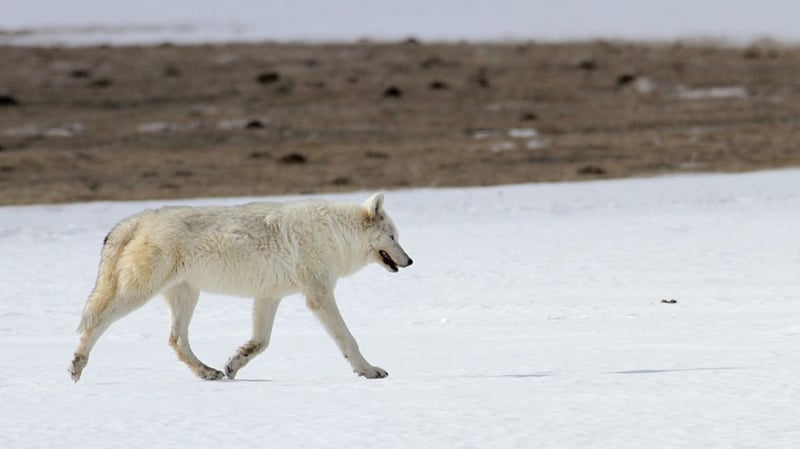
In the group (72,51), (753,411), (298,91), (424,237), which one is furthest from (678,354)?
(72,51)

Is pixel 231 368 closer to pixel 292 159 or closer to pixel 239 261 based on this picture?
pixel 239 261

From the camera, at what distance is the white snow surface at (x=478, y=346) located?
21.2 feet

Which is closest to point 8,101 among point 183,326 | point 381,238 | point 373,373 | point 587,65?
point 587,65

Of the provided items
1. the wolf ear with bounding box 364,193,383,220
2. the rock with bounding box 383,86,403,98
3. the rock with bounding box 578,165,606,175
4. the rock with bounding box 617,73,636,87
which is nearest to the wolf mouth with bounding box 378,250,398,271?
the wolf ear with bounding box 364,193,383,220

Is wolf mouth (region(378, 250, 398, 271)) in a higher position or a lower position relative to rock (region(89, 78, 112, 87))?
lower

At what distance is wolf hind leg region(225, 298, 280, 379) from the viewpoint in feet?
27.3

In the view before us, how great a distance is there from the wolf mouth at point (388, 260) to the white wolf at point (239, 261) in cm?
1

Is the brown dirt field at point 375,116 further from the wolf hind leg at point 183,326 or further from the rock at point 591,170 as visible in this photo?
the wolf hind leg at point 183,326

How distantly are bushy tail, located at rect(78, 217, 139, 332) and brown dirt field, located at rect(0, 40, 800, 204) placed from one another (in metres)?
13.1

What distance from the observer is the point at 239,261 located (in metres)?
8.16

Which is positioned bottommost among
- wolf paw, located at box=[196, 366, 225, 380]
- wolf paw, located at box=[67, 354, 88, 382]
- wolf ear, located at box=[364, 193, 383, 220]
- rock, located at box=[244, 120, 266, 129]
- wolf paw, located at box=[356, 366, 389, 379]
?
wolf paw, located at box=[67, 354, 88, 382]

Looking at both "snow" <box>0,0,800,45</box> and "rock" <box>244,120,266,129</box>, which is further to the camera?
"snow" <box>0,0,800,45</box>

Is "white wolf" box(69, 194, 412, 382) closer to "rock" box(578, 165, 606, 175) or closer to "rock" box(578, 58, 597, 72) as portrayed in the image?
"rock" box(578, 165, 606, 175)

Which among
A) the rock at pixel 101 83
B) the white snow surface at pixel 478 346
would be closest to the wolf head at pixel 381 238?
the white snow surface at pixel 478 346
